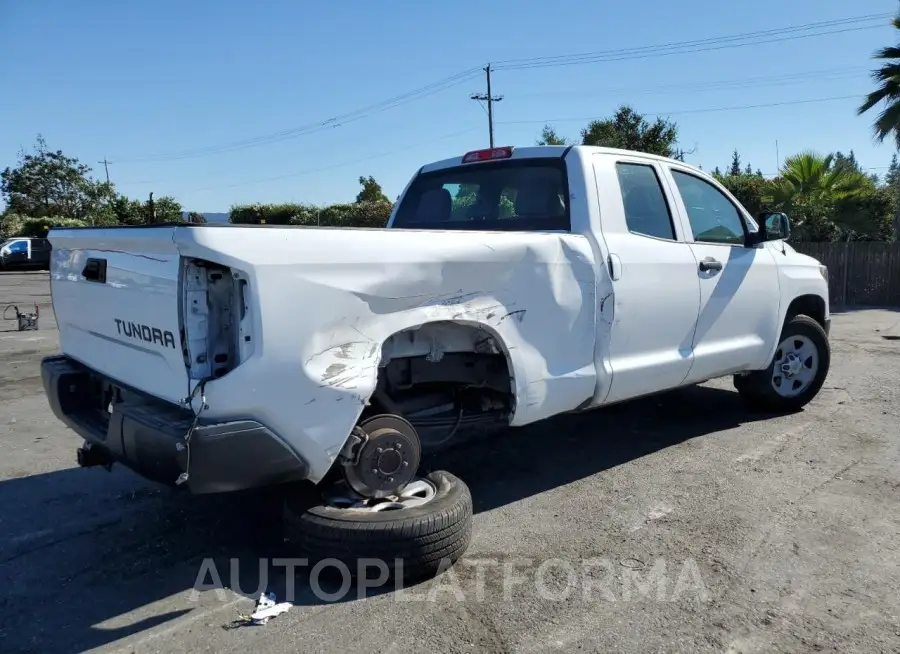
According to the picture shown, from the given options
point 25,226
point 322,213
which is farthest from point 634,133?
point 25,226

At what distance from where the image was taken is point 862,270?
56.2ft

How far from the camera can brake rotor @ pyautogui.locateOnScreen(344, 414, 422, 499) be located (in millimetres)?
3236

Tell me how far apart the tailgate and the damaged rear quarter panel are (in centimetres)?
24

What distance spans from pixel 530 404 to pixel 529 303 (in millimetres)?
552

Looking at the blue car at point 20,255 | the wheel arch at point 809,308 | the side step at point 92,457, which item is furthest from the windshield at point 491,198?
the blue car at point 20,255

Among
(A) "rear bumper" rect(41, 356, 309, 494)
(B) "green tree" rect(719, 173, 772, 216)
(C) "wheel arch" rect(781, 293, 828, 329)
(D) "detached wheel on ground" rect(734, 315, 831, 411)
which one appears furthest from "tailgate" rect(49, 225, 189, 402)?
(B) "green tree" rect(719, 173, 772, 216)

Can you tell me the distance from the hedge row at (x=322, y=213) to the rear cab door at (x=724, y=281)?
2026 cm

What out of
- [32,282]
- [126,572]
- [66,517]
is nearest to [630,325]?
[126,572]

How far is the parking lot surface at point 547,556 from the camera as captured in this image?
2819 millimetres

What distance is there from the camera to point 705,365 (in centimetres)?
495

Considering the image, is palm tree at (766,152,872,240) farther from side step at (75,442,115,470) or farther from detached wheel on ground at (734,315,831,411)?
side step at (75,442,115,470)

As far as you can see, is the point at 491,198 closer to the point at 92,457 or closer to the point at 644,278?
the point at 644,278

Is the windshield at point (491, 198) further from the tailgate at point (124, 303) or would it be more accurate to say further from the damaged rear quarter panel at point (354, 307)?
the tailgate at point (124, 303)

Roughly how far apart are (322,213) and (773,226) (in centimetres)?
2897
